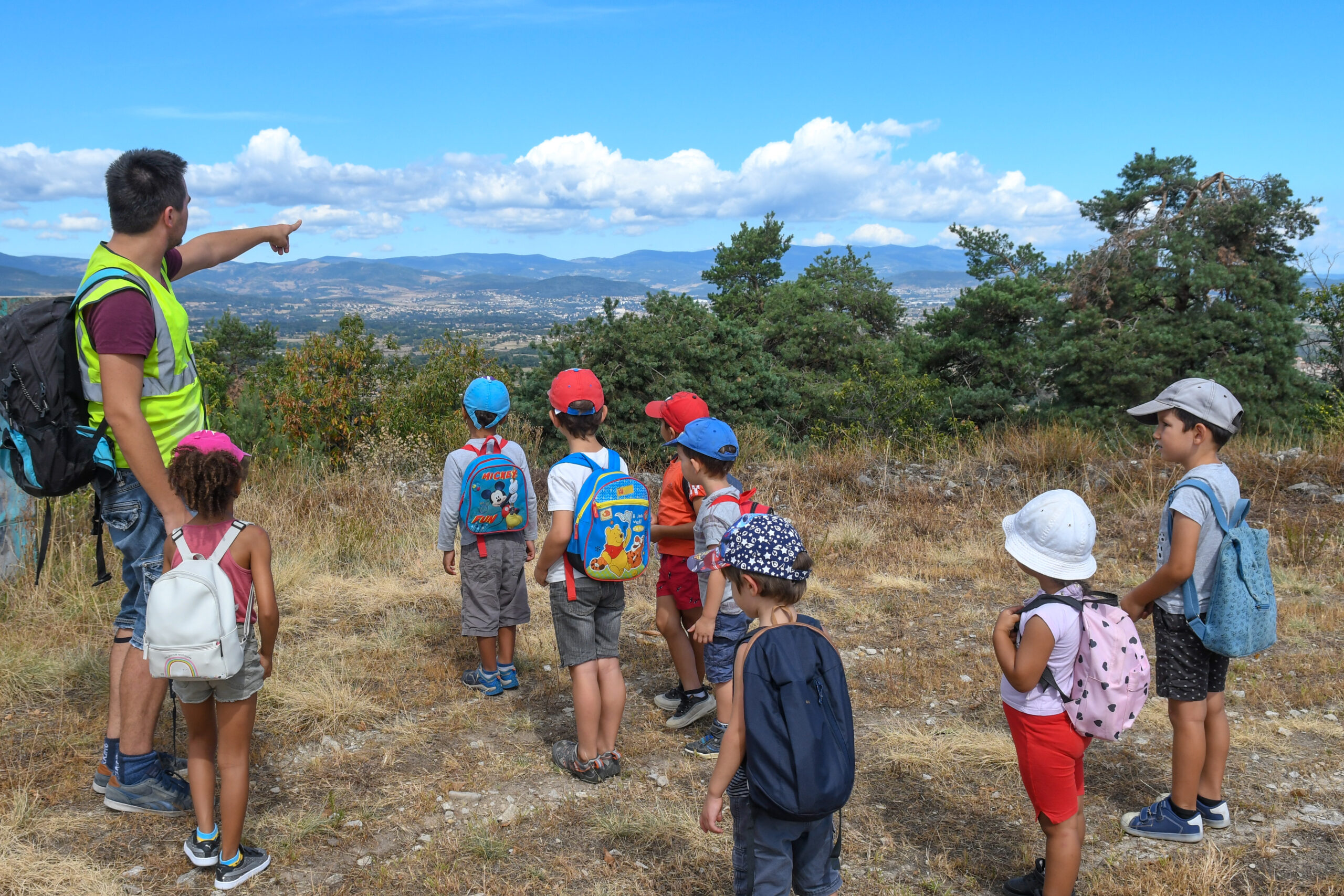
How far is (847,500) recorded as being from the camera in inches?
304

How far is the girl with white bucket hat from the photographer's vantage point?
2.29 metres

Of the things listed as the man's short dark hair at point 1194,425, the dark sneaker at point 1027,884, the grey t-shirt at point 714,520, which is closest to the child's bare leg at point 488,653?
the grey t-shirt at point 714,520

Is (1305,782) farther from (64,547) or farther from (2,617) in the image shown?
(64,547)

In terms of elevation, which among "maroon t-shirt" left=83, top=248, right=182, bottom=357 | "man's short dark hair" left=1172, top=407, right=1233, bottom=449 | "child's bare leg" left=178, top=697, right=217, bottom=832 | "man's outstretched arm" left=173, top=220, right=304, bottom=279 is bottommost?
"child's bare leg" left=178, top=697, right=217, bottom=832

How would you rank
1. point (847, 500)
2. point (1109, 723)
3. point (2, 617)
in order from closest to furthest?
point (1109, 723), point (2, 617), point (847, 500)

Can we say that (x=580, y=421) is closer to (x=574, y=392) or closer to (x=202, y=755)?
(x=574, y=392)

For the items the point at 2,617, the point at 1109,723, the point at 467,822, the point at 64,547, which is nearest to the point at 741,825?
the point at 1109,723

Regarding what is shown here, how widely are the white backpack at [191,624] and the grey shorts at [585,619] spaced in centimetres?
114

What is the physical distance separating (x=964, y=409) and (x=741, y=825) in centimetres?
1545

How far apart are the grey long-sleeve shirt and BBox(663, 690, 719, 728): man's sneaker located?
1.00 meters

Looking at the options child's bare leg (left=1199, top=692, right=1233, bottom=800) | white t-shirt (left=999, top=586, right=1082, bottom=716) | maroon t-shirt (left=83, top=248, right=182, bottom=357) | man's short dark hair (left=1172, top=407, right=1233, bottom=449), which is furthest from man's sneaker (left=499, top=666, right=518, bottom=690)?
man's short dark hair (left=1172, top=407, right=1233, bottom=449)

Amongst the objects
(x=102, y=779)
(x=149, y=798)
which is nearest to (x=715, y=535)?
(x=149, y=798)

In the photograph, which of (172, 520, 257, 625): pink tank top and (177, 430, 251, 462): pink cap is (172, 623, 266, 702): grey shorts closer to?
(172, 520, 257, 625): pink tank top

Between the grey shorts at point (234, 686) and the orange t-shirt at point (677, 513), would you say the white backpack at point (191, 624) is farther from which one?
the orange t-shirt at point (677, 513)
